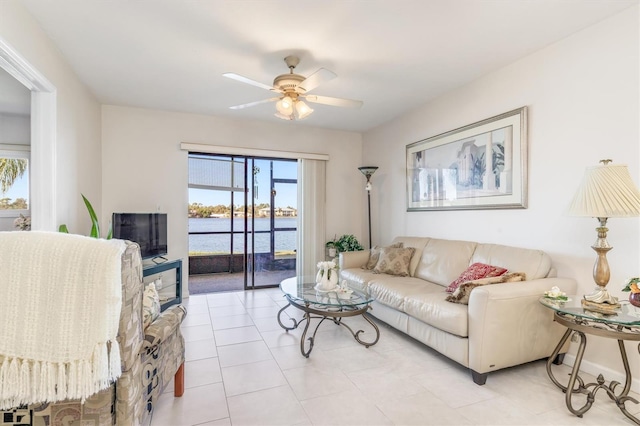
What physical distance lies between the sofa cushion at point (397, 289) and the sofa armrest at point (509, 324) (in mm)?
709

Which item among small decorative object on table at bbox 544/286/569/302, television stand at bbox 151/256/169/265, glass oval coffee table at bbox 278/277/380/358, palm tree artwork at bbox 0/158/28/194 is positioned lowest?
glass oval coffee table at bbox 278/277/380/358

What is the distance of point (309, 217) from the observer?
504 cm

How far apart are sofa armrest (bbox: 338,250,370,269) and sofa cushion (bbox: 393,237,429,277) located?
1.63ft

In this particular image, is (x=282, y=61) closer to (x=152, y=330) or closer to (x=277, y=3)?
(x=277, y=3)

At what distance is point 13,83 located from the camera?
9.57 ft

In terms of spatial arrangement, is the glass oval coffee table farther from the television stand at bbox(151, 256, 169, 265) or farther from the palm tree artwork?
the palm tree artwork

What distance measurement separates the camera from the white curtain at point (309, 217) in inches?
197

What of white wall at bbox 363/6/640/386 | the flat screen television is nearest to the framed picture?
white wall at bbox 363/6/640/386

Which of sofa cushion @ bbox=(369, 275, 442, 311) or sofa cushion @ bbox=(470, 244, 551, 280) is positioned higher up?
sofa cushion @ bbox=(470, 244, 551, 280)

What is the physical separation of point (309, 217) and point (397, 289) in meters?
2.32

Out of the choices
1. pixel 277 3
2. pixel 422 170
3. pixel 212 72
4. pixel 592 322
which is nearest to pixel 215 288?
pixel 212 72

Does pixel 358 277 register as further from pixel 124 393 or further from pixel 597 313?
pixel 124 393

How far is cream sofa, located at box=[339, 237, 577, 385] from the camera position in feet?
7.08

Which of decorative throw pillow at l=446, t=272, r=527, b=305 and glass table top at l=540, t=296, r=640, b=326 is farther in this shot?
decorative throw pillow at l=446, t=272, r=527, b=305
